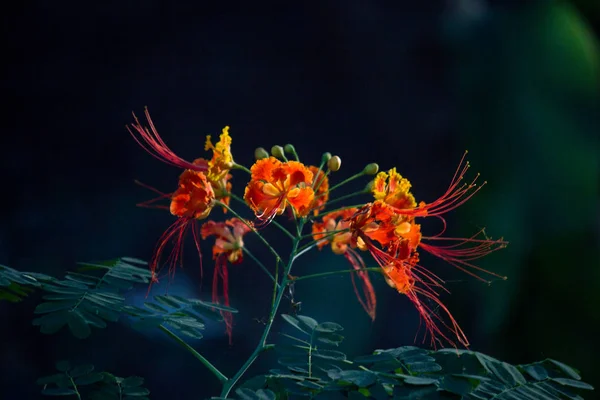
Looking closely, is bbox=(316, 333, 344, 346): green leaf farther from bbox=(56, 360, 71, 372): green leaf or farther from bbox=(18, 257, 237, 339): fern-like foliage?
bbox=(56, 360, 71, 372): green leaf

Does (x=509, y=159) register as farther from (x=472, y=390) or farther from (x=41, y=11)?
(x=472, y=390)

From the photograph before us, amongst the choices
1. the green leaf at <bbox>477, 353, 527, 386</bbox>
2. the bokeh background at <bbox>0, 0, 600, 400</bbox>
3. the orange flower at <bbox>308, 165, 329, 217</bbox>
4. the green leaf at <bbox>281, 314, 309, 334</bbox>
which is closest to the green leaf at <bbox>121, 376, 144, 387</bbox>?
the green leaf at <bbox>281, 314, 309, 334</bbox>

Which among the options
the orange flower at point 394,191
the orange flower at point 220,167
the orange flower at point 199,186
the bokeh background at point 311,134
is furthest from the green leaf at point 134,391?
the bokeh background at point 311,134

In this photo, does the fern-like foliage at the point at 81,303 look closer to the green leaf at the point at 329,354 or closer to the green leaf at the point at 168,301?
the green leaf at the point at 168,301

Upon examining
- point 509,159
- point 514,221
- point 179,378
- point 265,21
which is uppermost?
point 265,21

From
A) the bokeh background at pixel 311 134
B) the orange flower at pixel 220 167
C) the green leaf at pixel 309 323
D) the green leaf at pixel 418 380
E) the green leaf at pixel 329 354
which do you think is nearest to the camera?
the green leaf at pixel 418 380

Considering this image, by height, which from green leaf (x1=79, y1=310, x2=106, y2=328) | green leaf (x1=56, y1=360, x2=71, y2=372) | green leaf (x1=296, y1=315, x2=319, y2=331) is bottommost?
green leaf (x1=56, y1=360, x2=71, y2=372)

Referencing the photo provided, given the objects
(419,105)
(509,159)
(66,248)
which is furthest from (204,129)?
(509,159)
